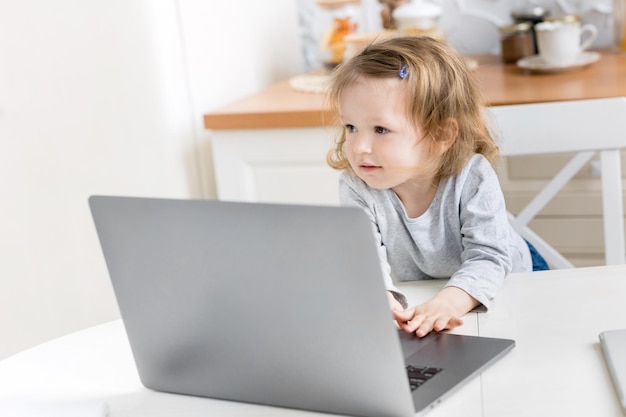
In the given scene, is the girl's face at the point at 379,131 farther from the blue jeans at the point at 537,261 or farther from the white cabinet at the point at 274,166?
the white cabinet at the point at 274,166

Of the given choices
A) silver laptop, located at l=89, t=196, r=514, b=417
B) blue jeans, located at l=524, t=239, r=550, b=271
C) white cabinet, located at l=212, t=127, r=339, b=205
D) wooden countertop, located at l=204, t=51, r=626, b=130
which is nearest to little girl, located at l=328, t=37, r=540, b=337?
blue jeans, located at l=524, t=239, r=550, b=271

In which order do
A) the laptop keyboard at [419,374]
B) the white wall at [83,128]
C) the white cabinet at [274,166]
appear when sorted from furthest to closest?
1. the white cabinet at [274,166]
2. the white wall at [83,128]
3. the laptop keyboard at [419,374]

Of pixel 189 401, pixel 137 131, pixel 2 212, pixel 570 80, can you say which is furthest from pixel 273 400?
pixel 570 80

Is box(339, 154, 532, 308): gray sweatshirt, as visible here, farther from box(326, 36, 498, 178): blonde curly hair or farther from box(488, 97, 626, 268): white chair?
box(488, 97, 626, 268): white chair

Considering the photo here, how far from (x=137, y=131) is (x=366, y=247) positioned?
1.24 m

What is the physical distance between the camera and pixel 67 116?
170 cm

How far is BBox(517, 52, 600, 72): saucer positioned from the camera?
204 centimetres

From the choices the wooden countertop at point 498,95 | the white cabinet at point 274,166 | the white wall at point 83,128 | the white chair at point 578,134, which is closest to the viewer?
the white chair at point 578,134

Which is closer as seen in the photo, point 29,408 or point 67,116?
point 29,408

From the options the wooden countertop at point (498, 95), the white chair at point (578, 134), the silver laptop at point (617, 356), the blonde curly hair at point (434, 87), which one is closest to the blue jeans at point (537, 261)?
the white chair at point (578, 134)

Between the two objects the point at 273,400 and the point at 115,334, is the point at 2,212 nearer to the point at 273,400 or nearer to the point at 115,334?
the point at 115,334

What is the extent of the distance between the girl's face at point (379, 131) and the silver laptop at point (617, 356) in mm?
391

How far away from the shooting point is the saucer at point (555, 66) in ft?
6.71

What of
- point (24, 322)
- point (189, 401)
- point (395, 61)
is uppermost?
point (395, 61)
